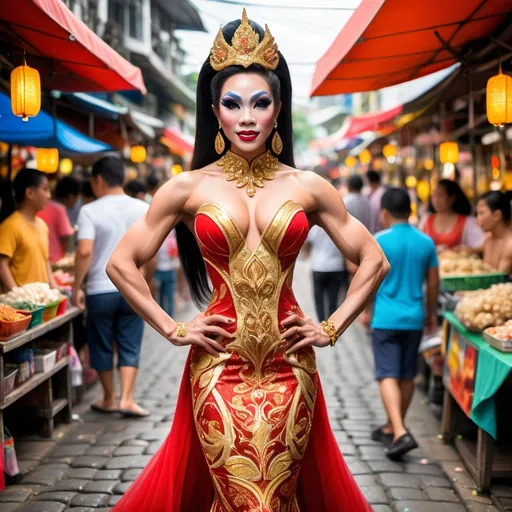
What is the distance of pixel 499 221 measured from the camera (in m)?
7.28

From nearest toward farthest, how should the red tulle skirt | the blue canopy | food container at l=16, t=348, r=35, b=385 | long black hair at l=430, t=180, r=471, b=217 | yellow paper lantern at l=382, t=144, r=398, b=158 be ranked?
the red tulle skirt → food container at l=16, t=348, r=35, b=385 → the blue canopy → long black hair at l=430, t=180, r=471, b=217 → yellow paper lantern at l=382, t=144, r=398, b=158

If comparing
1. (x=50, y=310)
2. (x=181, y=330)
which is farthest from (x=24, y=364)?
(x=181, y=330)

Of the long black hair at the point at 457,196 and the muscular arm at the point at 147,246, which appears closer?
the muscular arm at the point at 147,246

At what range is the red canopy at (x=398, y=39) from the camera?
18.7 ft

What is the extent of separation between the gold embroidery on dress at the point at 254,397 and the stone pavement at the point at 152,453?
1.83 meters

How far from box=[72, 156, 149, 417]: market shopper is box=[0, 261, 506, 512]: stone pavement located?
1.63 ft

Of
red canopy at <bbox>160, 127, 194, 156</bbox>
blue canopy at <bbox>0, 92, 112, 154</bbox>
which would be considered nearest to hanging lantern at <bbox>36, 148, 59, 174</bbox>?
blue canopy at <bbox>0, 92, 112, 154</bbox>

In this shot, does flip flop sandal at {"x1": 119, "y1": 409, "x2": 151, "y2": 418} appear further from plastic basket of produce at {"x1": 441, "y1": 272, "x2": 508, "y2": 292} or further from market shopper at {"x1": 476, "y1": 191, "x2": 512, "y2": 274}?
market shopper at {"x1": 476, "y1": 191, "x2": 512, "y2": 274}

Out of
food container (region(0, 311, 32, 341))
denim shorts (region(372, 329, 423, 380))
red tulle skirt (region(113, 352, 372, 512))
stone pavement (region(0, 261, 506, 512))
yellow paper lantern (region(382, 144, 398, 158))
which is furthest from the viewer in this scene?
yellow paper lantern (region(382, 144, 398, 158))

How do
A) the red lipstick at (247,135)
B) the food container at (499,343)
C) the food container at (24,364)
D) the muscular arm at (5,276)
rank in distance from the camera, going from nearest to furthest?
the red lipstick at (247,135)
the food container at (499,343)
the food container at (24,364)
the muscular arm at (5,276)

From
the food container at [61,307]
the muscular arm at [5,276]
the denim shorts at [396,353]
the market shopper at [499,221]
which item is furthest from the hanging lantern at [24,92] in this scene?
the market shopper at [499,221]

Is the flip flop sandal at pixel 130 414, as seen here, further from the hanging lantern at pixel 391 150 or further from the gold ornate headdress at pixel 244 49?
the hanging lantern at pixel 391 150

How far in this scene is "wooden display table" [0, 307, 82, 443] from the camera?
5.53 meters

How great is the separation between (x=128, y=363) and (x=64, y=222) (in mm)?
2511
